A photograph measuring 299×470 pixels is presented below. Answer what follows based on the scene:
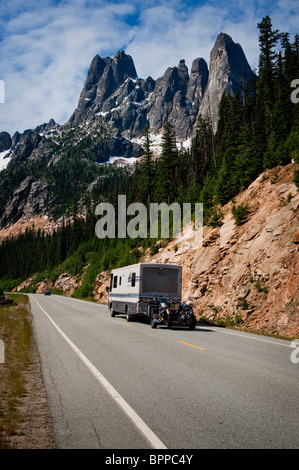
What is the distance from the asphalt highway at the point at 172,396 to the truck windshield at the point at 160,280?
7613 millimetres

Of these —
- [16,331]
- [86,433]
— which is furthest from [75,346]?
[86,433]

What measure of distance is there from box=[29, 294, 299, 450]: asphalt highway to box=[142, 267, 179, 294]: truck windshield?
7613 millimetres

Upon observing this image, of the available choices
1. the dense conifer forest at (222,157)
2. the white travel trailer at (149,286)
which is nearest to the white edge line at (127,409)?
the white travel trailer at (149,286)

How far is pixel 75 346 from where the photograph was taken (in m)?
11.6

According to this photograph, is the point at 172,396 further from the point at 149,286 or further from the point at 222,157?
the point at 222,157

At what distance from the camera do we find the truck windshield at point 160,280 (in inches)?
746

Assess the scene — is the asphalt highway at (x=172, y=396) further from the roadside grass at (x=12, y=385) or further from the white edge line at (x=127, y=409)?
the roadside grass at (x=12, y=385)

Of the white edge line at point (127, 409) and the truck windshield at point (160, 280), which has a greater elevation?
the truck windshield at point (160, 280)

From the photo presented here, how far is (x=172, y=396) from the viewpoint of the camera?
5887 millimetres

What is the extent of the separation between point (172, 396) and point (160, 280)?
1329cm

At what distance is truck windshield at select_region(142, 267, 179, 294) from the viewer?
62.1 feet

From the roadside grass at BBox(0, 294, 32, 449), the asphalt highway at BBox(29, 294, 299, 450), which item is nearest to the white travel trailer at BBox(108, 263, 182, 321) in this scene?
the roadside grass at BBox(0, 294, 32, 449)

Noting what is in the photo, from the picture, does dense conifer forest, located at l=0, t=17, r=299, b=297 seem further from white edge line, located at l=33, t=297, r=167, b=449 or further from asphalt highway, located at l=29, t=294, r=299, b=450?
white edge line, located at l=33, t=297, r=167, b=449
